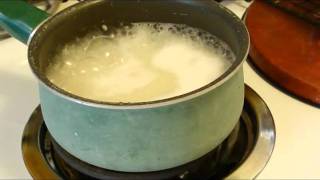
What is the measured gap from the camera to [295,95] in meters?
0.58

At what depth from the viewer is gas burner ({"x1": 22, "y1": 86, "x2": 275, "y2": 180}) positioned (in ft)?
1.58

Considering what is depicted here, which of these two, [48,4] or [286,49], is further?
[48,4]

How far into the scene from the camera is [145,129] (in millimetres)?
410

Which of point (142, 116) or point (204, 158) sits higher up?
point (142, 116)

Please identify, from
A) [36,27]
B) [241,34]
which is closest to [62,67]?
[36,27]

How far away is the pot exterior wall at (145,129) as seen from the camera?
41 cm

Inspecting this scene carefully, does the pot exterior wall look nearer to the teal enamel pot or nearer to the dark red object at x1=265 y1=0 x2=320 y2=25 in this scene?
the teal enamel pot

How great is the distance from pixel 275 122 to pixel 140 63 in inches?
6.3

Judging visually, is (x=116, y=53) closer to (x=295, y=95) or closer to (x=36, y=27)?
(x=36, y=27)

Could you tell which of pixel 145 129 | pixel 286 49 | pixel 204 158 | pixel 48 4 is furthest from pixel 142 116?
pixel 48 4

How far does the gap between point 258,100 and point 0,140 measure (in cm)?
29

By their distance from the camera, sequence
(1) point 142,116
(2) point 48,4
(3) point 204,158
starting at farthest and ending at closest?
(2) point 48,4 < (3) point 204,158 < (1) point 142,116

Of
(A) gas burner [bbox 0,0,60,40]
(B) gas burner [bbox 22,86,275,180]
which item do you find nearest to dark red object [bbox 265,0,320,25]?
(B) gas burner [bbox 22,86,275,180]

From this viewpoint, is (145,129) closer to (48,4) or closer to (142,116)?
(142,116)
